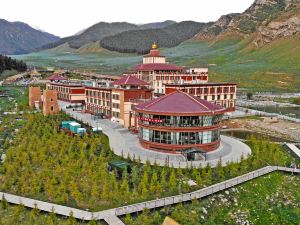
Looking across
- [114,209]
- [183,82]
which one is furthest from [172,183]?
[183,82]

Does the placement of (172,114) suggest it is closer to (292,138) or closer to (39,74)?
(292,138)

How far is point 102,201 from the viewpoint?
102ft

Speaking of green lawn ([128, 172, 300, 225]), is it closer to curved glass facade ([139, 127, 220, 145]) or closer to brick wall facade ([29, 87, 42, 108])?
curved glass facade ([139, 127, 220, 145])

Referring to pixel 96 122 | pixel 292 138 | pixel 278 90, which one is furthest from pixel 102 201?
pixel 278 90

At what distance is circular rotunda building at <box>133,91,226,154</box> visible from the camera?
4491cm

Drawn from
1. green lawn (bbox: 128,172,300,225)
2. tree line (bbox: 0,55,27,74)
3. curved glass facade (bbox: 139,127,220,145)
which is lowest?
green lawn (bbox: 128,172,300,225)

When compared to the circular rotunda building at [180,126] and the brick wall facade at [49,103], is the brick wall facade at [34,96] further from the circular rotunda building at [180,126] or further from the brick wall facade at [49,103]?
the circular rotunda building at [180,126]

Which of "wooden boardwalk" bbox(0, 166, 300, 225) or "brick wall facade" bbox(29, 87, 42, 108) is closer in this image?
"wooden boardwalk" bbox(0, 166, 300, 225)

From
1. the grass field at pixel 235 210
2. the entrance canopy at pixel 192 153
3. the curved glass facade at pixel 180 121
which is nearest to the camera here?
the grass field at pixel 235 210

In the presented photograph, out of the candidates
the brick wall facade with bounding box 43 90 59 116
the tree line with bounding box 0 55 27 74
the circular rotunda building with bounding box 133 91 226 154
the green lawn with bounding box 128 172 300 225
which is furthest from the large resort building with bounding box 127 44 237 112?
the tree line with bounding box 0 55 27 74

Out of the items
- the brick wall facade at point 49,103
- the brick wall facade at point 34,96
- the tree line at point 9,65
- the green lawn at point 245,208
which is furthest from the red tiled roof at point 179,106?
the tree line at point 9,65

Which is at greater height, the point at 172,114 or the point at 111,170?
the point at 172,114

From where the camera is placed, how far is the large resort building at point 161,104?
4516 cm

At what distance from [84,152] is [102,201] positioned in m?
13.0
